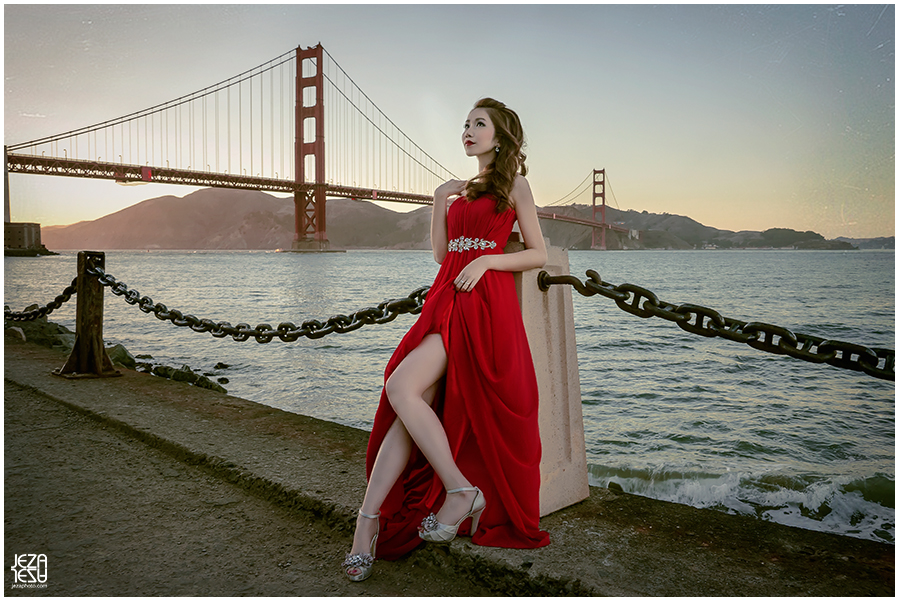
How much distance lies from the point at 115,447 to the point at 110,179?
1282 inches

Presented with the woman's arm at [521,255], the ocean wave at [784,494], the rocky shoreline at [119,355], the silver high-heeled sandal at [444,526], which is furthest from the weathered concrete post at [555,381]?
the rocky shoreline at [119,355]

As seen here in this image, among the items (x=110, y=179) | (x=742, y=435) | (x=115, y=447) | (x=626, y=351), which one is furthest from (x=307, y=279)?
(x=115, y=447)

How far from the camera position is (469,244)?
1.99m

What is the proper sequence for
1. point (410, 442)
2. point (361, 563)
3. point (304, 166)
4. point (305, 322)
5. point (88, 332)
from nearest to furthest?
point (361, 563)
point (410, 442)
point (305, 322)
point (88, 332)
point (304, 166)

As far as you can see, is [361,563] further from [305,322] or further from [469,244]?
[305,322]

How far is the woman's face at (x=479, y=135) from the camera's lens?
6.63ft

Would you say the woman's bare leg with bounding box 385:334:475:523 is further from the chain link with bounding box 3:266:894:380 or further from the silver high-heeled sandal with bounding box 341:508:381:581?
the chain link with bounding box 3:266:894:380

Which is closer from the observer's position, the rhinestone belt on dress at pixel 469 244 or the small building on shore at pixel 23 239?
the rhinestone belt on dress at pixel 469 244

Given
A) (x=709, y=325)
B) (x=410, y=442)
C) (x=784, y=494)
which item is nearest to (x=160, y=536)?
(x=410, y=442)

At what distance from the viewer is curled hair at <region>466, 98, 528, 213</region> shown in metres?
1.98

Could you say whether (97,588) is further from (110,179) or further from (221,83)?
(221,83)

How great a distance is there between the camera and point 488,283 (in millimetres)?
1921

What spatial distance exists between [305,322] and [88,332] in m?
2.26
